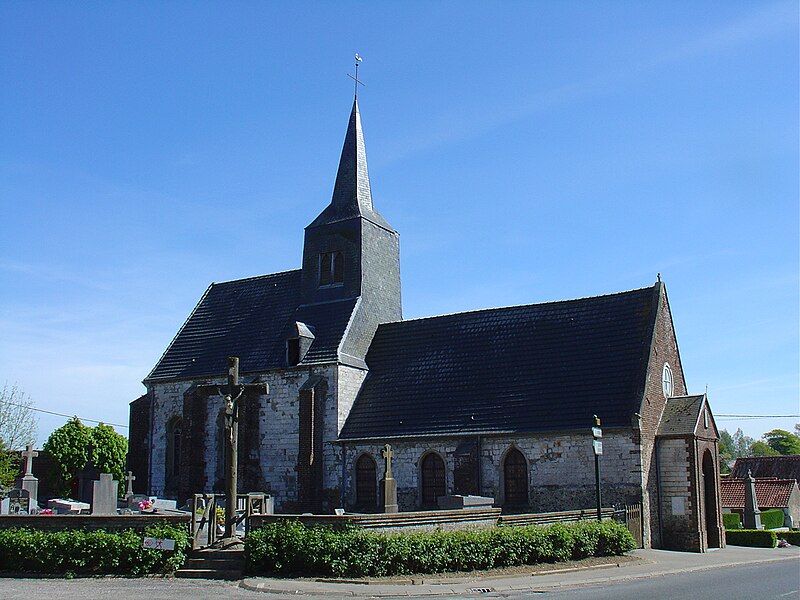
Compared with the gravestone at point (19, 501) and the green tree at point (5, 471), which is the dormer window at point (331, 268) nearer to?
the gravestone at point (19, 501)

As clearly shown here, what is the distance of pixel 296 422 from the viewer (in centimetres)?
3519

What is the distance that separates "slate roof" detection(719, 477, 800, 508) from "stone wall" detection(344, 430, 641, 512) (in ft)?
69.8

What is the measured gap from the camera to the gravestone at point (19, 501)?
30.6 metres

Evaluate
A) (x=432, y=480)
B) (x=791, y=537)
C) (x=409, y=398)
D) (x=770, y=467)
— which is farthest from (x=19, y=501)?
(x=770, y=467)

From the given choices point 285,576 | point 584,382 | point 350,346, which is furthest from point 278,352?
point 285,576

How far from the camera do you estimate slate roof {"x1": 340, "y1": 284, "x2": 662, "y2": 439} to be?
3016 centimetres

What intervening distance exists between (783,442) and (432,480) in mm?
85594

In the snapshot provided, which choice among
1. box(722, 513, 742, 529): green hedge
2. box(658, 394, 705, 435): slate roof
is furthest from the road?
box(722, 513, 742, 529): green hedge

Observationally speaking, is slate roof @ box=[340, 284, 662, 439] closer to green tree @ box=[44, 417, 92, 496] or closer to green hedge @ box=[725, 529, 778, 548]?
green hedge @ box=[725, 529, 778, 548]

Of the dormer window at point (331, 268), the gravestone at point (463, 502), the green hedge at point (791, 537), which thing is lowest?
the green hedge at point (791, 537)

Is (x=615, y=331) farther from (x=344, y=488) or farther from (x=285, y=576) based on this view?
(x=285, y=576)

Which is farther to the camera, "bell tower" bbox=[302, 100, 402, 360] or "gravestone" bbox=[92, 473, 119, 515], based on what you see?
"bell tower" bbox=[302, 100, 402, 360]

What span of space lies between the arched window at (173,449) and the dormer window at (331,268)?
373 inches

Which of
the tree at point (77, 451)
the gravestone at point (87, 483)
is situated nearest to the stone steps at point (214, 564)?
the gravestone at point (87, 483)
